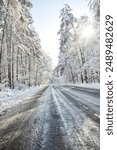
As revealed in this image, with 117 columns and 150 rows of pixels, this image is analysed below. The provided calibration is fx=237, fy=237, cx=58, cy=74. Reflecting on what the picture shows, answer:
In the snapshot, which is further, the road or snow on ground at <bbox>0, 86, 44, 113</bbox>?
snow on ground at <bbox>0, 86, 44, 113</bbox>

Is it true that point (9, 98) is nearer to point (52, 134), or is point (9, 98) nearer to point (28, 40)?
point (52, 134)

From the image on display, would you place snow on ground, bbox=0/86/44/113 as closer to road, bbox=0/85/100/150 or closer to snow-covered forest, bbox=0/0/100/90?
snow-covered forest, bbox=0/0/100/90

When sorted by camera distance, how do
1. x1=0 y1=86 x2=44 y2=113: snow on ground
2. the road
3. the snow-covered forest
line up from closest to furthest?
the road, x1=0 y1=86 x2=44 y2=113: snow on ground, the snow-covered forest

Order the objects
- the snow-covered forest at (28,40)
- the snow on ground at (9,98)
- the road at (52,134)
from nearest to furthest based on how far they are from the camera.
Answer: the road at (52,134) < the snow on ground at (9,98) < the snow-covered forest at (28,40)

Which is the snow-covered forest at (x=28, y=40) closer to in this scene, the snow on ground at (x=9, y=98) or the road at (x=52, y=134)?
the snow on ground at (x=9, y=98)

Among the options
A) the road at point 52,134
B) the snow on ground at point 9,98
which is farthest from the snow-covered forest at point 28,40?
the road at point 52,134

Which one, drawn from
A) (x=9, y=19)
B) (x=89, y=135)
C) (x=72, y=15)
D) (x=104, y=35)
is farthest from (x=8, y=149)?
(x=72, y=15)

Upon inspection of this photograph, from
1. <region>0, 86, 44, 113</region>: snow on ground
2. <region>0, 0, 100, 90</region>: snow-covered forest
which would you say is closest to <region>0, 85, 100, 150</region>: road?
<region>0, 86, 44, 113</region>: snow on ground

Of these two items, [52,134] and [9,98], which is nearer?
[52,134]

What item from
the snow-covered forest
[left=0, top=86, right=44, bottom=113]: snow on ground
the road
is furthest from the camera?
the snow-covered forest

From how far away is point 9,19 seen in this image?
24344mm

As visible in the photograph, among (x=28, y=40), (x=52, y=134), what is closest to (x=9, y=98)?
(x=52, y=134)

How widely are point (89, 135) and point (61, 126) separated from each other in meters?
1.26

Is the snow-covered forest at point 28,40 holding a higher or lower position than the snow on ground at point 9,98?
higher
